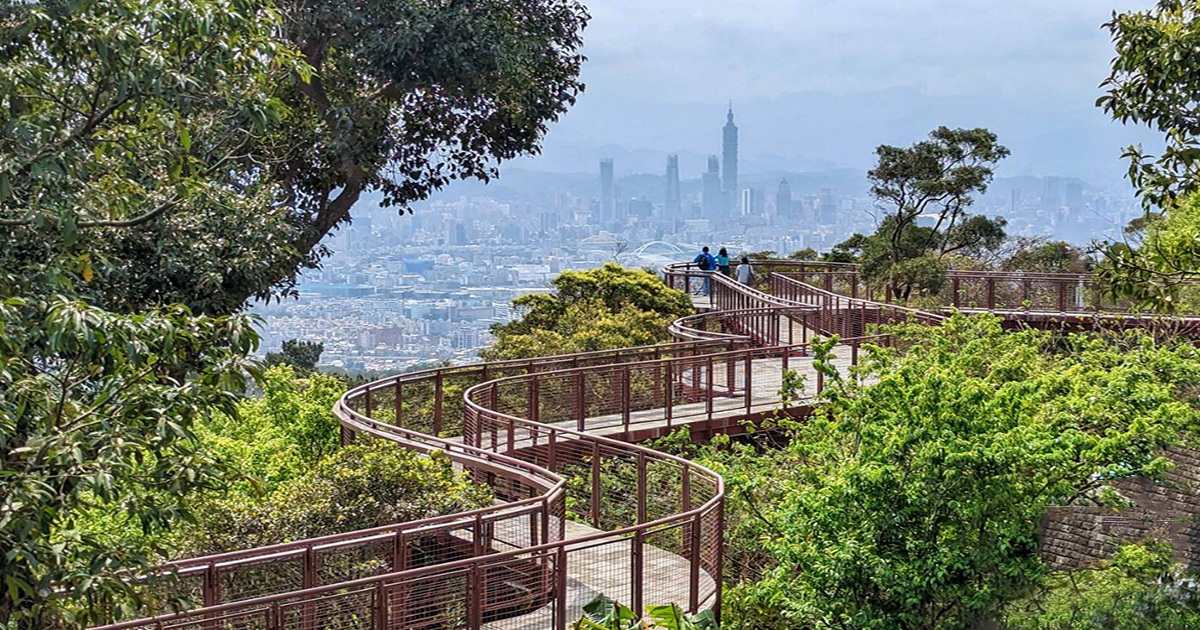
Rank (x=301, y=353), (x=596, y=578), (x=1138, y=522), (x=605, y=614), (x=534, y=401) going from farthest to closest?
(x=301, y=353) < (x=534, y=401) < (x=1138, y=522) < (x=596, y=578) < (x=605, y=614)

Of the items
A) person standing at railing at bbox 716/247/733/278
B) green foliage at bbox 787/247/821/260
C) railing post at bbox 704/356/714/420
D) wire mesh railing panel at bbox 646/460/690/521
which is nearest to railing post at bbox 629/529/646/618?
wire mesh railing panel at bbox 646/460/690/521

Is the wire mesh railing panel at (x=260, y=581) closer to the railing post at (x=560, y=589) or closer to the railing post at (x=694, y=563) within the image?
the railing post at (x=560, y=589)

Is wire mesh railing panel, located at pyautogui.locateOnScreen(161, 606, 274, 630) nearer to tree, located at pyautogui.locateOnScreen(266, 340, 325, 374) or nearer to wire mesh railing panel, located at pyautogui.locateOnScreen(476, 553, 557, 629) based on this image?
wire mesh railing panel, located at pyautogui.locateOnScreen(476, 553, 557, 629)

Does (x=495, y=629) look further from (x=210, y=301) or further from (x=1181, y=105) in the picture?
(x=210, y=301)

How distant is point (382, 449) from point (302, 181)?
59.1 ft

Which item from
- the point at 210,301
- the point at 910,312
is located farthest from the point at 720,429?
the point at 210,301

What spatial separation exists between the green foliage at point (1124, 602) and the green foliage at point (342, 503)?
209 inches

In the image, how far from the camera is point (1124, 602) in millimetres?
11883

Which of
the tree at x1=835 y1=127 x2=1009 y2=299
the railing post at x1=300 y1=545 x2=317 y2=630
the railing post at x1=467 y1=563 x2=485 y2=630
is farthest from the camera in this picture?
the tree at x1=835 y1=127 x2=1009 y2=299

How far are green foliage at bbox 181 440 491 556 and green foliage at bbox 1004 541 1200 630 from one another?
531 cm

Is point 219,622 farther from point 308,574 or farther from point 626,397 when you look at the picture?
point 626,397

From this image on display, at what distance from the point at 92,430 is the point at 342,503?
6578 mm

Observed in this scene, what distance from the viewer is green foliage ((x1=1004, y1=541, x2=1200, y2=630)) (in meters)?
11.7

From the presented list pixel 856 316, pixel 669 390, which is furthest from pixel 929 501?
pixel 856 316
